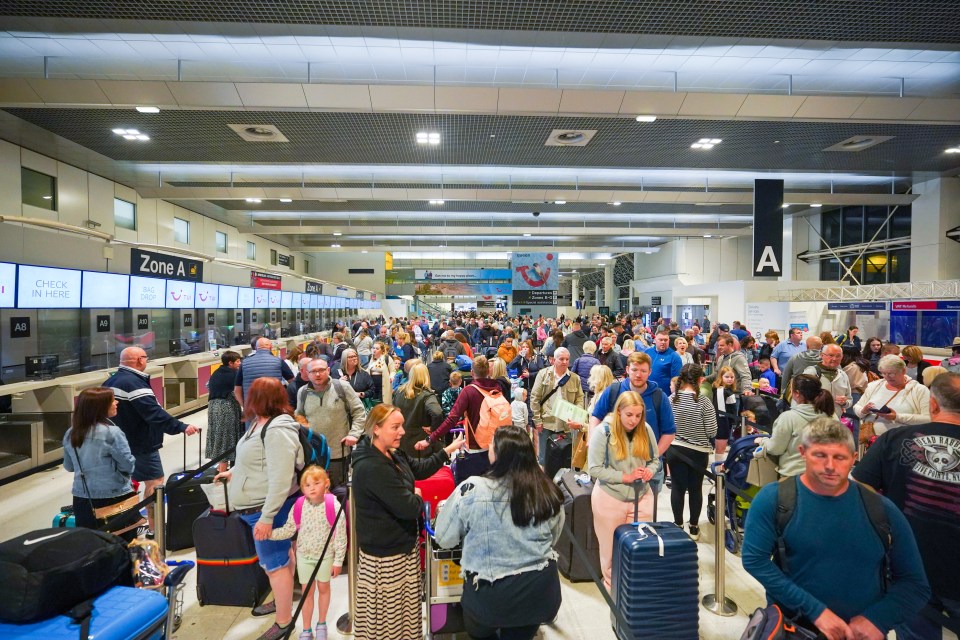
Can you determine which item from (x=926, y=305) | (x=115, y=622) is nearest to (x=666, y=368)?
(x=115, y=622)

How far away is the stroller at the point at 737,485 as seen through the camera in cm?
382

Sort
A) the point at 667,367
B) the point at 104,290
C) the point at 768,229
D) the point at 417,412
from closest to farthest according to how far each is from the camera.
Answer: the point at 417,412 → the point at 667,367 → the point at 104,290 → the point at 768,229

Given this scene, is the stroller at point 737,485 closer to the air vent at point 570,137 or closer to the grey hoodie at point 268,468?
the grey hoodie at point 268,468

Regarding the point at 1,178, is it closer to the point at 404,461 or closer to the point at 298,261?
the point at 404,461

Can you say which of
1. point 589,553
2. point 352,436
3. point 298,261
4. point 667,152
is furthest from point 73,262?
point 298,261

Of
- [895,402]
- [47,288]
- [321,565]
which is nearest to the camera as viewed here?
[321,565]

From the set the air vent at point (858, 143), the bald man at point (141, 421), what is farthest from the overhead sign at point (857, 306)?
the bald man at point (141, 421)

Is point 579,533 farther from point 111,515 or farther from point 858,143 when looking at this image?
point 858,143

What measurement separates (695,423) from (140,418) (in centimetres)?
494

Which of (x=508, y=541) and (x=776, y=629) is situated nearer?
(x=776, y=629)

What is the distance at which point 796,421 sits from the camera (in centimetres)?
340

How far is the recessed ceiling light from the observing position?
8672 mm

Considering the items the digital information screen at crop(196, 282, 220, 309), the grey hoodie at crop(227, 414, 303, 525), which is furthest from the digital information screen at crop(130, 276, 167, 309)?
the grey hoodie at crop(227, 414, 303, 525)

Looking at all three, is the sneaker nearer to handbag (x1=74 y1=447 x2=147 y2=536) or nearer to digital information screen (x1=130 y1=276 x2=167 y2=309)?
handbag (x1=74 y1=447 x2=147 y2=536)
